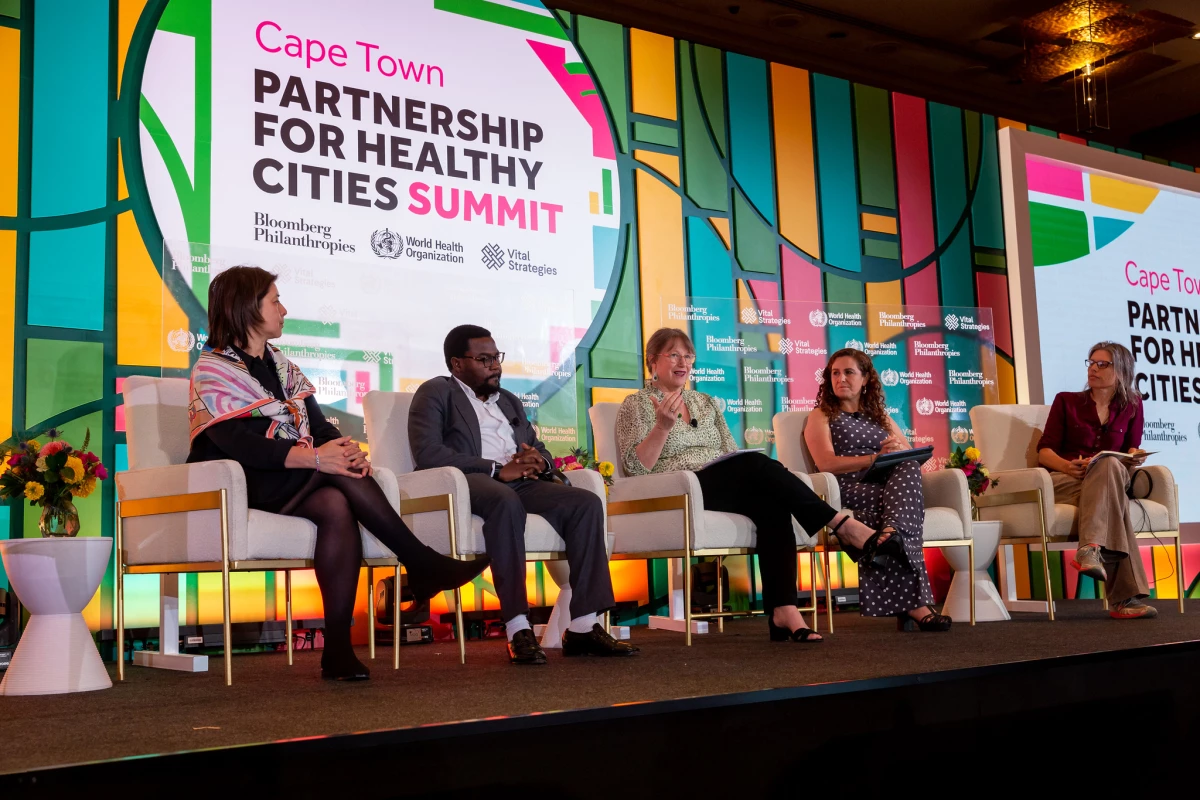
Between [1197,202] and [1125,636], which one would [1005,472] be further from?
[1197,202]

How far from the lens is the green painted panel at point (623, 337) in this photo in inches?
209

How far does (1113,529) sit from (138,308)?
12.6 feet

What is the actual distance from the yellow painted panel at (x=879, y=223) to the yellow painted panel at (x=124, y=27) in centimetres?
389

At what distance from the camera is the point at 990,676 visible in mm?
2486

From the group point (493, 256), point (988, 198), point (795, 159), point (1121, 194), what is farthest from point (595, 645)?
point (1121, 194)

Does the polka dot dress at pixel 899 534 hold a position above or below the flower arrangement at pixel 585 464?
below

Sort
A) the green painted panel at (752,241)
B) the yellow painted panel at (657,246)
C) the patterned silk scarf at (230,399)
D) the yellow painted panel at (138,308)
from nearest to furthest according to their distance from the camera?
the patterned silk scarf at (230,399)
the yellow painted panel at (138,308)
the yellow painted panel at (657,246)
the green painted panel at (752,241)

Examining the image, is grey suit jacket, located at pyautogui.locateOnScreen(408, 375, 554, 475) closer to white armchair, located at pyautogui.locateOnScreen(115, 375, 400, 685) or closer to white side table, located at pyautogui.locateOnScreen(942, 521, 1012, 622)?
white armchair, located at pyautogui.locateOnScreen(115, 375, 400, 685)

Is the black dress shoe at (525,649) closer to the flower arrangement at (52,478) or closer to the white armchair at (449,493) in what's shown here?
the white armchair at (449,493)

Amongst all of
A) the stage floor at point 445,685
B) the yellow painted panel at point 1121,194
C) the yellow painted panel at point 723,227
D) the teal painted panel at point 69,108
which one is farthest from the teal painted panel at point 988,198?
the teal painted panel at point 69,108

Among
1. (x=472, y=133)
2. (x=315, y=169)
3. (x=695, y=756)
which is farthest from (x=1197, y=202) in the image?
(x=695, y=756)

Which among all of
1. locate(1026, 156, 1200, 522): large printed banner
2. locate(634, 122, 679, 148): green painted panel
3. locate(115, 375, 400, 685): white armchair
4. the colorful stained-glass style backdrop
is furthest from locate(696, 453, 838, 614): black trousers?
locate(1026, 156, 1200, 522): large printed banner

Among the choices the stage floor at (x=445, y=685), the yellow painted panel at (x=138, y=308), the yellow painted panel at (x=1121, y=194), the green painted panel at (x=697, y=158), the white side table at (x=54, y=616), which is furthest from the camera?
the yellow painted panel at (x=1121, y=194)

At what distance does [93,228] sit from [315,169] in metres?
0.93
